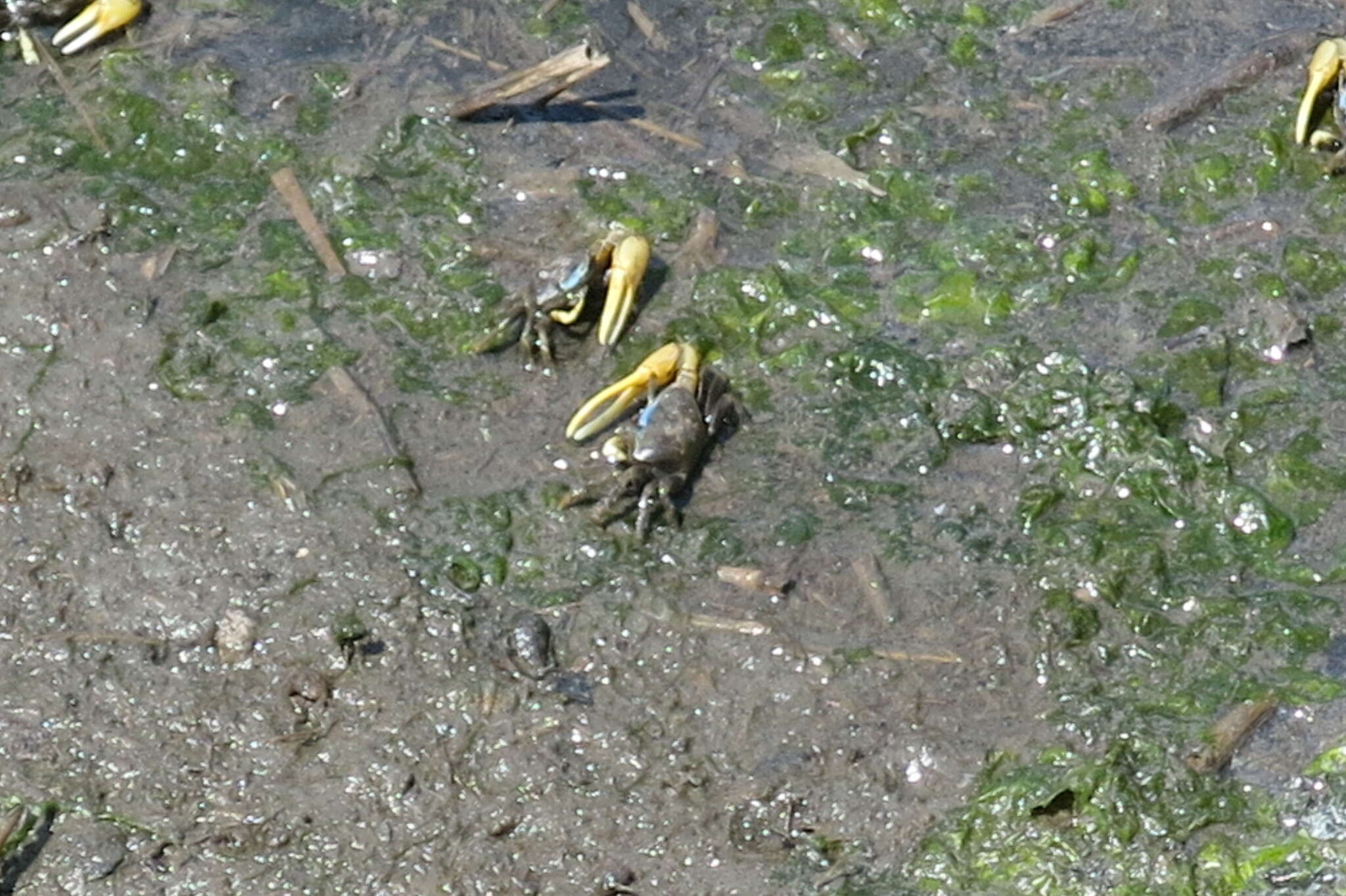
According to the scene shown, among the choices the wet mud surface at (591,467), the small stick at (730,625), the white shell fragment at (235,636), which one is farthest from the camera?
the small stick at (730,625)

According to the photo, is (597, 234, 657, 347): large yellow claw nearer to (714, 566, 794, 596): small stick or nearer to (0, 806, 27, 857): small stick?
(714, 566, 794, 596): small stick

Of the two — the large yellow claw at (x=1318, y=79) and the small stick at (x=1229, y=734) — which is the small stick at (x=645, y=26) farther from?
the small stick at (x=1229, y=734)

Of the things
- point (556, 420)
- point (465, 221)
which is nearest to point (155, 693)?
point (556, 420)

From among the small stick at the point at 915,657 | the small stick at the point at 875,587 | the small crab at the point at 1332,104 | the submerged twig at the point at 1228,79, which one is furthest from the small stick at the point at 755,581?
the small crab at the point at 1332,104

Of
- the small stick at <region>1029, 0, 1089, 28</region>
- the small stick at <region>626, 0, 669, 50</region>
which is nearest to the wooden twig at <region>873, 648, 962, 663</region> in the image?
the small stick at <region>626, 0, 669, 50</region>

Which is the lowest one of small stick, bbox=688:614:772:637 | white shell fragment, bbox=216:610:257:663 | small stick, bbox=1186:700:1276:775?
small stick, bbox=1186:700:1276:775

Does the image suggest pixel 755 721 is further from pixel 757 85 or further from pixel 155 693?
pixel 757 85
